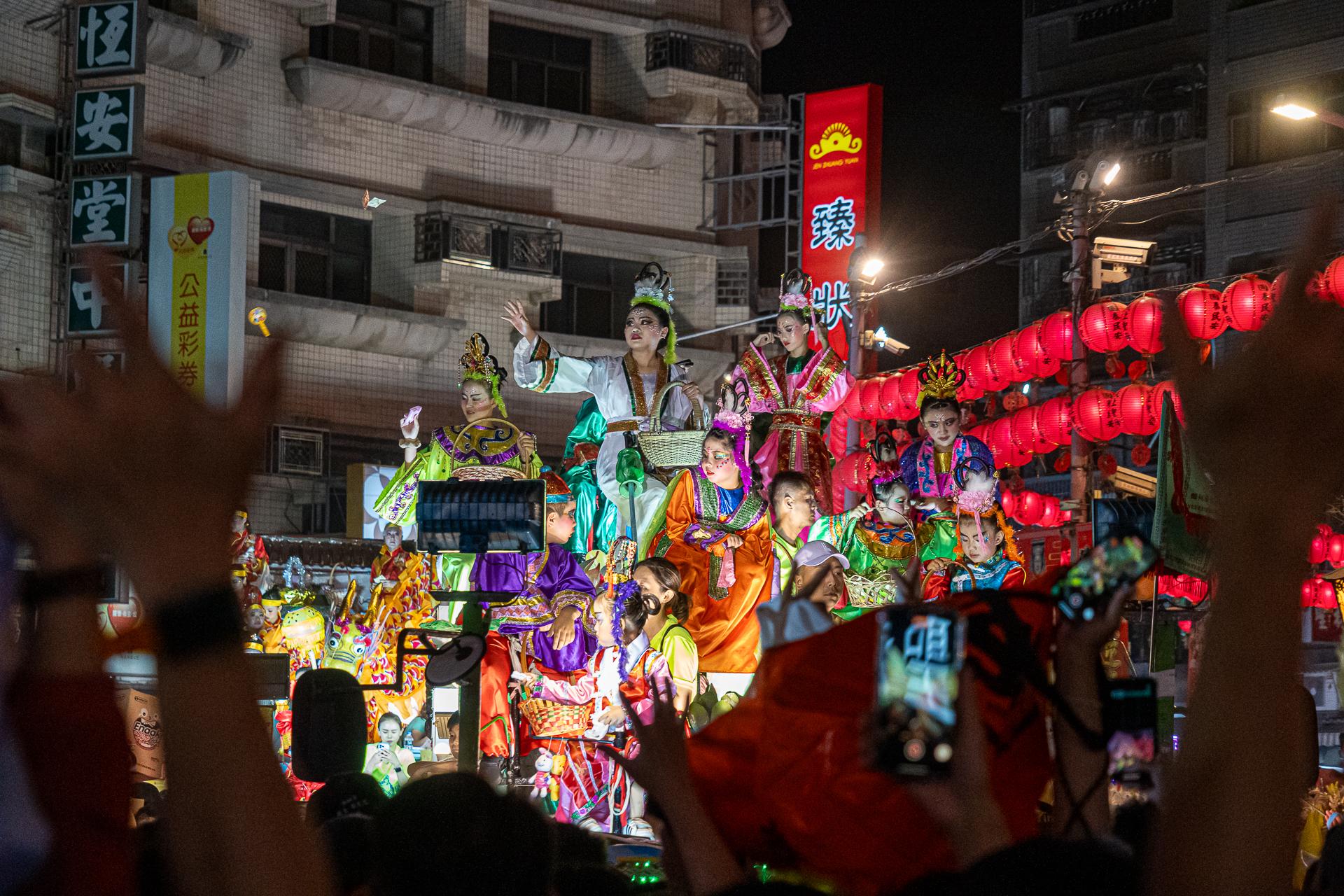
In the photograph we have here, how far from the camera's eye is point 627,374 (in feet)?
31.2

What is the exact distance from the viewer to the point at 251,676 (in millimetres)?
1408

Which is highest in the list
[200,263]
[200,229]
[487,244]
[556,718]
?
[487,244]

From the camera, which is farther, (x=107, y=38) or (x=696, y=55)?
(x=696, y=55)

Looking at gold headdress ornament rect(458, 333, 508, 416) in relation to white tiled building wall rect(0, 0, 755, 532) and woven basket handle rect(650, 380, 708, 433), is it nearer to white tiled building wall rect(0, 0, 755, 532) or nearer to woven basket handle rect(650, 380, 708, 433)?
woven basket handle rect(650, 380, 708, 433)

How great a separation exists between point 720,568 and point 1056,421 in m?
5.16

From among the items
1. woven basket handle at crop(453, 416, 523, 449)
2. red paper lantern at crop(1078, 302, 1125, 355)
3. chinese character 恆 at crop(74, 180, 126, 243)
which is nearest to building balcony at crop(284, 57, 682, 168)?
chinese character 恆 at crop(74, 180, 126, 243)

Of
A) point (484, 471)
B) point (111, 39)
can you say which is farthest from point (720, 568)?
point (111, 39)

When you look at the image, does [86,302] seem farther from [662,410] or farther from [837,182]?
[837,182]

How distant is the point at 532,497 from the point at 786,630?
390 cm

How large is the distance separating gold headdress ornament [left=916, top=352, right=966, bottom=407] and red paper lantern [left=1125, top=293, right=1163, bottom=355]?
Answer: 7.64ft

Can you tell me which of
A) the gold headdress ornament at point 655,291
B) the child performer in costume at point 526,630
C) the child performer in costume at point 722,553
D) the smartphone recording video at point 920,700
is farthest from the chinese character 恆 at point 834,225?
the smartphone recording video at point 920,700

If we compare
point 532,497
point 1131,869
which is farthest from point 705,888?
point 532,497

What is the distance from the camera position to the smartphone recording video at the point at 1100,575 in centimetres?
192

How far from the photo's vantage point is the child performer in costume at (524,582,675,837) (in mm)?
8031
